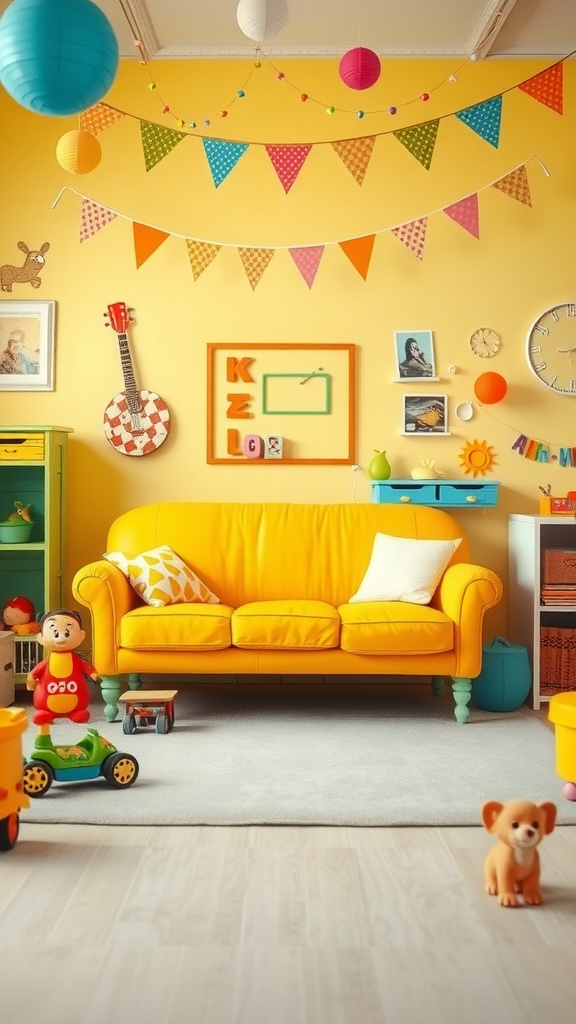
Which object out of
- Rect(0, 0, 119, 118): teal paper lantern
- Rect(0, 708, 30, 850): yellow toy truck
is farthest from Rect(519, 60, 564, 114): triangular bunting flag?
Rect(0, 708, 30, 850): yellow toy truck

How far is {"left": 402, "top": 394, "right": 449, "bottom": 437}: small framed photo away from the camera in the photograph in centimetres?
469

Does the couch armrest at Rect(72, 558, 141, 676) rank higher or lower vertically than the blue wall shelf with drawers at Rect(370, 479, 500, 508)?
lower

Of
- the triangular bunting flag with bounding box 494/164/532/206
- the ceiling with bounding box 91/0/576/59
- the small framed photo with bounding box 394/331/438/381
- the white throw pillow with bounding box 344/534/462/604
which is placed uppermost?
the ceiling with bounding box 91/0/576/59

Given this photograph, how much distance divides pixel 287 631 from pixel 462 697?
0.77 m

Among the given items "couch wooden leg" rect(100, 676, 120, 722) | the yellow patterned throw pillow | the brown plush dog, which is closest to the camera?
the brown plush dog

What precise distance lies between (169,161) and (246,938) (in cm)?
392

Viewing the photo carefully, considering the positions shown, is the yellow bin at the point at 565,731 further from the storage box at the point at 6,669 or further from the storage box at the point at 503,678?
the storage box at the point at 6,669

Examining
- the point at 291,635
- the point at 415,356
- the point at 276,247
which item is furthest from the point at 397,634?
the point at 276,247

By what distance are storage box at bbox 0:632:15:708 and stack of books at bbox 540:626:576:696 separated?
242 cm

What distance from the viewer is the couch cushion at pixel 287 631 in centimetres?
379

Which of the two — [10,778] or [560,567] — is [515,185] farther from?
[10,778]

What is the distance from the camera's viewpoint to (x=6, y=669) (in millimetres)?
4141

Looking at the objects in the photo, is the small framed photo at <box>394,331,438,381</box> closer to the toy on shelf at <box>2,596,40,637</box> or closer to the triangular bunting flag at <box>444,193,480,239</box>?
the triangular bunting flag at <box>444,193,480,239</box>

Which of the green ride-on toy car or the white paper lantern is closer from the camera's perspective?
the green ride-on toy car
